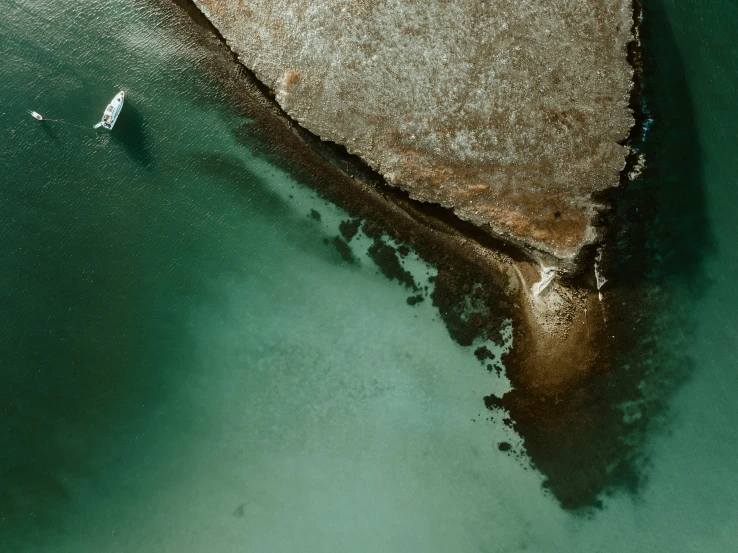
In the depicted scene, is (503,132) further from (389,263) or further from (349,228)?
(349,228)

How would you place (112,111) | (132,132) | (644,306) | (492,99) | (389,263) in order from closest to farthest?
(492,99), (644,306), (389,263), (112,111), (132,132)

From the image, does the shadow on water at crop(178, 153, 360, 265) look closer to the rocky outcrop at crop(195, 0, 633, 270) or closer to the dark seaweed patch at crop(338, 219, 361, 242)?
the dark seaweed patch at crop(338, 219, 361, 242)

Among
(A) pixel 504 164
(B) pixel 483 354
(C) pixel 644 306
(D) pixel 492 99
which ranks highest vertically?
(D) pixel 492 99

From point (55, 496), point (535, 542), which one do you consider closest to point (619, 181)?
point (535, 542)

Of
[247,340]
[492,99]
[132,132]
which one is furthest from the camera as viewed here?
[132,132]

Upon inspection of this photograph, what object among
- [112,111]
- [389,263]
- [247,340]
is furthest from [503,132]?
[112,111]

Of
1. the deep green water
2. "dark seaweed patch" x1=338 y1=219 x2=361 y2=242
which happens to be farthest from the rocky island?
"dark seaweed patch" x1=338 y1=219 x2=361 y2=242

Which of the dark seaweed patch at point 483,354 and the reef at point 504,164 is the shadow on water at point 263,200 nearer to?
the reef at point 504,164

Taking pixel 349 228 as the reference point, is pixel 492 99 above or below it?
above
